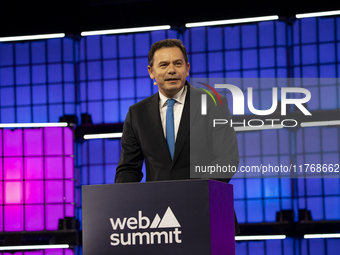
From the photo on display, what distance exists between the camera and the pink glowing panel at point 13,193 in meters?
6.89

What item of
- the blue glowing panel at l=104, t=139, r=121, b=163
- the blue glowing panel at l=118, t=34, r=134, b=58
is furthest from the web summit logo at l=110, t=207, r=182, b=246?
the blue glowing panel at l=118, t=34, r=134, b=58

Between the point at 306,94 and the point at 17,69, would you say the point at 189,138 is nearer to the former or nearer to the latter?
the point at 306,94

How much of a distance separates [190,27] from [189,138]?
492 cm

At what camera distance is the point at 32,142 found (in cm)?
697

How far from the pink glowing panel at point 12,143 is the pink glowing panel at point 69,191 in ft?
3.02

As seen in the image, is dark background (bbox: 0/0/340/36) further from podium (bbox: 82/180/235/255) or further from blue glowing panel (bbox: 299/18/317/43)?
podium (bbox: 82/180/235/255)

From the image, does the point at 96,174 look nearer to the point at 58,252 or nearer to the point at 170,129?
the point at 58,252

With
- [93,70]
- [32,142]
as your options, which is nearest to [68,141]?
[32,142]

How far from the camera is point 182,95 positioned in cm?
→ 218

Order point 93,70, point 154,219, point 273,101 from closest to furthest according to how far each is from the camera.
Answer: point 154,219
point 273,101
point 93,70

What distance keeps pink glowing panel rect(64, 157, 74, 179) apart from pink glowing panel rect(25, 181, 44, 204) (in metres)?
0.42

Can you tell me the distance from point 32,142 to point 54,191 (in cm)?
85

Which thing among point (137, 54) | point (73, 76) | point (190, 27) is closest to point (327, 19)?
point (190, 27)

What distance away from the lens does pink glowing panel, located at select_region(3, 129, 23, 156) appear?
6961mm
